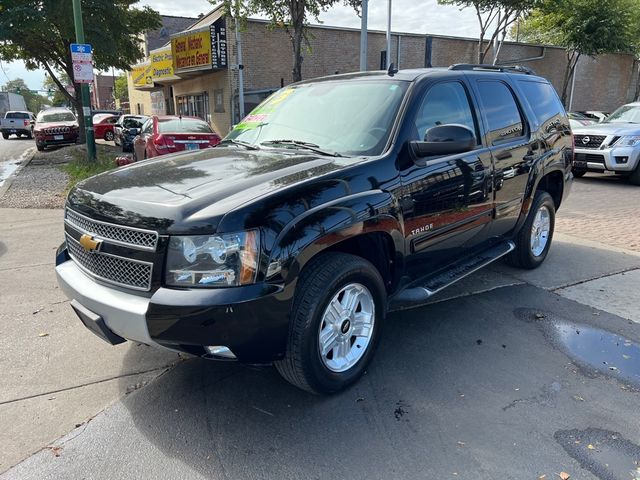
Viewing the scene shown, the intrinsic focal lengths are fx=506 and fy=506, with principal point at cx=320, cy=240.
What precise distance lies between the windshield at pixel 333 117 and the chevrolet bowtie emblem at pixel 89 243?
1.54m

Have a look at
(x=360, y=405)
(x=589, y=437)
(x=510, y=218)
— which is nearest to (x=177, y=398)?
(x=360, y=405)

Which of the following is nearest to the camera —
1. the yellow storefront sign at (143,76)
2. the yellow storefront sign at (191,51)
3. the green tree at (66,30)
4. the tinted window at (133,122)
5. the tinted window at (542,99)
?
the tinted window at (542,99)

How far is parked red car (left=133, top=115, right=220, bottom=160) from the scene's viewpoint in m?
11.3

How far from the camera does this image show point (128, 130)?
19.8 m

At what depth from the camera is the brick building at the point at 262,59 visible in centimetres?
2116

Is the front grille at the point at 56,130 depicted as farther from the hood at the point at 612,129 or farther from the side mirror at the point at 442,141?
the side mirror at the point at 442,141

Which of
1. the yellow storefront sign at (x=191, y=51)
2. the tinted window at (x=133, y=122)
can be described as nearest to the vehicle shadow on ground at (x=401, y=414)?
the tinted window at (x=133, y=122)

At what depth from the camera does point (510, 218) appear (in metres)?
4.81

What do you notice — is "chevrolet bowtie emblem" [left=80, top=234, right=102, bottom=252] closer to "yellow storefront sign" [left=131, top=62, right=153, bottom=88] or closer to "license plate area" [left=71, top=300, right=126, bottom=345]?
"license plate area" [left=71, top=300, right=126, bottom=345]

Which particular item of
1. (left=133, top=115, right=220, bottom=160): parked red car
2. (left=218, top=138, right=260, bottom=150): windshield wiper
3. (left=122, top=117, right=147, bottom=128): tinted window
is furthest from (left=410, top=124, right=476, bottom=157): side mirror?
(left=122, top=117, right=147, bottom=128): tinted window

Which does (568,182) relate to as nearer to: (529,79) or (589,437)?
(529,79)

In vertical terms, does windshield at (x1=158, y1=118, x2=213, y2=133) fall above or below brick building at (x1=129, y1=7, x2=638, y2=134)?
below

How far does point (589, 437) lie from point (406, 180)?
1853 mm

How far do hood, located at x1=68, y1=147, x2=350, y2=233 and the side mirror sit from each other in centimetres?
51
